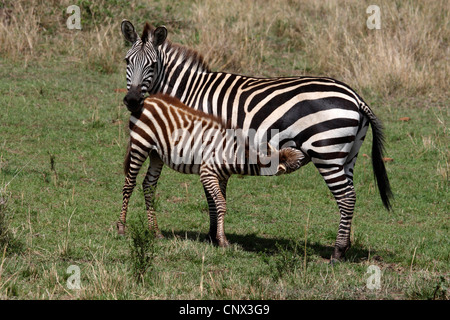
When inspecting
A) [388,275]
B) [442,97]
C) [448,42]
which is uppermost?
[448,42]

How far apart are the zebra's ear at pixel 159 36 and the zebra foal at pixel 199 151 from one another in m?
0.79

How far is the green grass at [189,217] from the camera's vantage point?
6.72m

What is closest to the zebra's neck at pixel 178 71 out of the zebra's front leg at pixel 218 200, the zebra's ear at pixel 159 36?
the zebra's ear at pixel 159 36

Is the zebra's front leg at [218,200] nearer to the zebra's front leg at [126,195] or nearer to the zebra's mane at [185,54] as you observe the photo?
the zebra's front leg at [126,195]

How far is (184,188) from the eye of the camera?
10.7m

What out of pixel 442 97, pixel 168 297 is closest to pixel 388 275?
pixel 168 297

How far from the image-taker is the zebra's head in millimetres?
8828

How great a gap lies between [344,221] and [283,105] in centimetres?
149

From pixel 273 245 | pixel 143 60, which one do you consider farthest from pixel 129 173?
pixel 273 245

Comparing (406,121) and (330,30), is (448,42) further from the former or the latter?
(406,121)

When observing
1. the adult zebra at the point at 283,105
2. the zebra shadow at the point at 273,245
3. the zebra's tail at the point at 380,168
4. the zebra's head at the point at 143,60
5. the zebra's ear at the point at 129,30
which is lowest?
the zebra shadow at the point at 273,245

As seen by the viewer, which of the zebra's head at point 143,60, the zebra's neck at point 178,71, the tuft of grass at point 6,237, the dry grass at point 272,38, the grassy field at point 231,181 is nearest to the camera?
the grassy field at point 231,181

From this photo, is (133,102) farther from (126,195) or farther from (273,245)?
(273,245)
